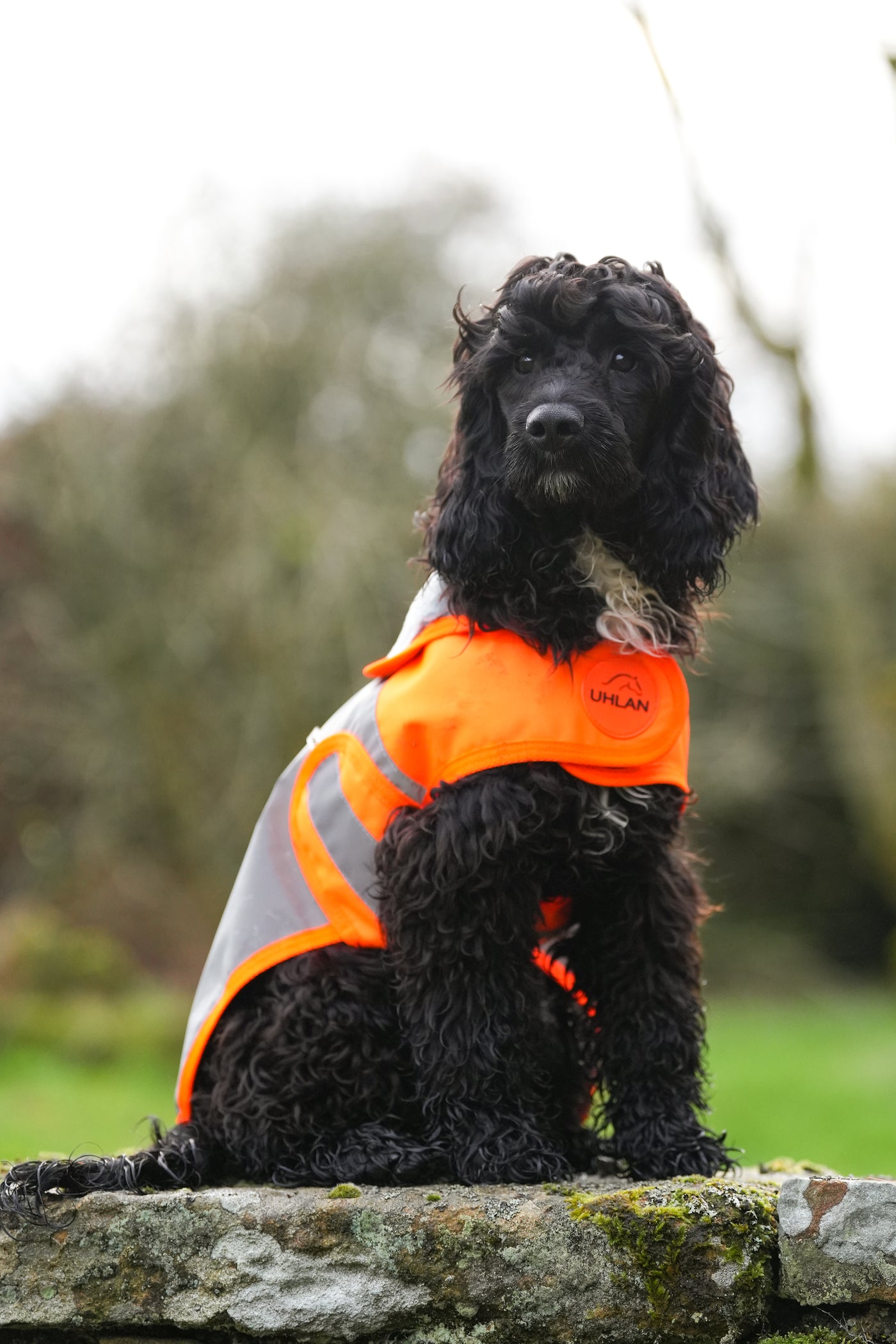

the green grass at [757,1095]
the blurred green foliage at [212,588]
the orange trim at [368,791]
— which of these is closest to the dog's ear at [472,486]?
the orange trim at [368,791]

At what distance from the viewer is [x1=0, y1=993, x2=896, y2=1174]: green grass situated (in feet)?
25.3

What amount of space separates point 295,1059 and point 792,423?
1024cm

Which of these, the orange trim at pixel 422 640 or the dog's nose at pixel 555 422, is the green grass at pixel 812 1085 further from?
the dog's nose at pixel 555 422

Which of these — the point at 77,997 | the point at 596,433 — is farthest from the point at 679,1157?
the point at 77,997

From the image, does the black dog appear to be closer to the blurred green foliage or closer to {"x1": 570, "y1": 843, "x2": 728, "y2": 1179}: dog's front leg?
{"x1": 570, "y1": 843, "x2": 728, "y2": 1179}: dog's front leg

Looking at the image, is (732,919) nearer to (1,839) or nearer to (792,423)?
(792,423)

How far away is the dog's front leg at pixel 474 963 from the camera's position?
2.89 meters

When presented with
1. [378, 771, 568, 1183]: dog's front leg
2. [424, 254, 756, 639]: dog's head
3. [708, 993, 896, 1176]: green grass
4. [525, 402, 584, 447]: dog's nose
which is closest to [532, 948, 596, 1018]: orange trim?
[378, 771, 568, 1183]: dog's front leg

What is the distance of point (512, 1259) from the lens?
8.71ft

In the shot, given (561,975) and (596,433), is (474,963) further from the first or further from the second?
(596,433)

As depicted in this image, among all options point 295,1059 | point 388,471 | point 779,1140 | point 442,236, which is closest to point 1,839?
point 388,471

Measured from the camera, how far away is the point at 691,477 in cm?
301

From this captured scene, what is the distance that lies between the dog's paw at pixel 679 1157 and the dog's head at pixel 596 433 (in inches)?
50.3

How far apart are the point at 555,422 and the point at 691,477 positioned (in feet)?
1.39
